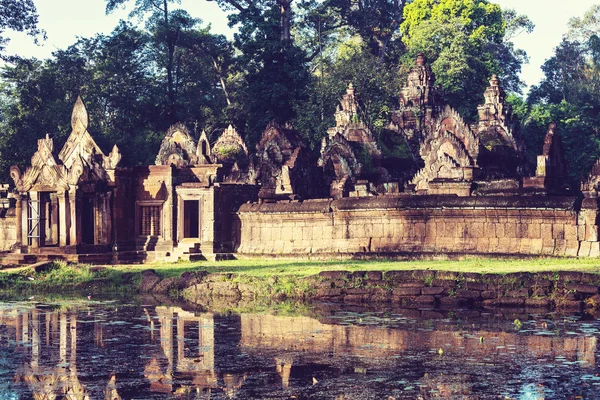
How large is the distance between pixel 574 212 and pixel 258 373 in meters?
12.4

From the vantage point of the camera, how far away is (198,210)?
108 ft

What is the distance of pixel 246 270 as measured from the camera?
81.2 feet

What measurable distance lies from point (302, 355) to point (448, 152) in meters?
27.6

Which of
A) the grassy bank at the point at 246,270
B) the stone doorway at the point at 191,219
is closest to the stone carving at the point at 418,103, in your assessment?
the stone doorway at the point at 191,219

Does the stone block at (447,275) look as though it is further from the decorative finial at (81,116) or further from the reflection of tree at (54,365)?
the decorative finial at (81,116)

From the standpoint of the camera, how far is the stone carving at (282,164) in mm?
35031

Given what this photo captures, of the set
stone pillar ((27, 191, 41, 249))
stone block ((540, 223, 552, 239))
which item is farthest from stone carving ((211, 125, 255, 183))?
stone block ((540, 223, 552, 239))

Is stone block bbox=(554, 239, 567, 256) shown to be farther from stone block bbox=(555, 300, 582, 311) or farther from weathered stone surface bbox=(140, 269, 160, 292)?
weathered stone surface bbox=(140, 269, 160, 292)

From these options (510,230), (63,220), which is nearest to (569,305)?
(510,230)

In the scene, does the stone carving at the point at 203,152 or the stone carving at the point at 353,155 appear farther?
the stone carving at the point at 353,155

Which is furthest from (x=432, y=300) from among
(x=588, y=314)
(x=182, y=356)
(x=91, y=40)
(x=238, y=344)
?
(x=91, y=40)

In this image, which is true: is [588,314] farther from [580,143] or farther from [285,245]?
[580,143]

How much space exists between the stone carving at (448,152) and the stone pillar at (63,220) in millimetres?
11678

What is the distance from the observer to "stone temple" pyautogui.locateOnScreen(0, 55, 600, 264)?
24453mm
